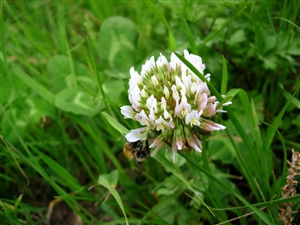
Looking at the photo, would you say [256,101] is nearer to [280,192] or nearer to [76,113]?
[280,192]

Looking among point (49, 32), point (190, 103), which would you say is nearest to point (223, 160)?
point (190, 103)

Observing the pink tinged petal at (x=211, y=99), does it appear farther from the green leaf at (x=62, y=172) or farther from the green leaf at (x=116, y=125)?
the green leaf at (x=62, y=172)

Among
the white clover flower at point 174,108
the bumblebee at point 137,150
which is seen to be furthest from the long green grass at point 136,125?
the white clover flower at point 174,108

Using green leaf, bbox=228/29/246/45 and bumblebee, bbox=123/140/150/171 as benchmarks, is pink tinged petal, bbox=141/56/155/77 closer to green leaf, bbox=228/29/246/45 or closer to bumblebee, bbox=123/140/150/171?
bumblebee, bbox=123/140/150/171

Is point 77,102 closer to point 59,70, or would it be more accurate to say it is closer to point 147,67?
point 59,70

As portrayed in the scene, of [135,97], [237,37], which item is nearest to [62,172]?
[135,97]
